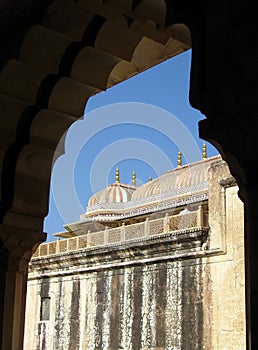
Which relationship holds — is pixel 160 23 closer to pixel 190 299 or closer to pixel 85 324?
pixel 190 299

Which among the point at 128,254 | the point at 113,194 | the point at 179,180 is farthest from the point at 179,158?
the point at 128,254

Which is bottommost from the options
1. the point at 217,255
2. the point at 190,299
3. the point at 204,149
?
the point at 190,299

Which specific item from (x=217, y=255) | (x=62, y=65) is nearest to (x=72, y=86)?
(x=62, y=65)

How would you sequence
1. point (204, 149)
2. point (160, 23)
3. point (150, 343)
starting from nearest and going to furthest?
1. point (160, 23)
2. point (150, 343)
3. point (204, 149)

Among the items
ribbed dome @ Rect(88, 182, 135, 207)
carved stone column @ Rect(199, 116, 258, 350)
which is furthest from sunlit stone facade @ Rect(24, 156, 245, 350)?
carved stone column @ Rect(199, 116, 258, 350)

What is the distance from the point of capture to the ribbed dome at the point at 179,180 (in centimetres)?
2214

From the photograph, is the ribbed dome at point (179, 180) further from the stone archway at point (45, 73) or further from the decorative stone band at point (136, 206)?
the stone archway at point (45, 73)

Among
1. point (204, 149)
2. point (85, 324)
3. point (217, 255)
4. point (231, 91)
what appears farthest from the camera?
point (204, 149)

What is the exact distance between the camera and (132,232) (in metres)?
18.8

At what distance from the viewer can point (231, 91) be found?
244cm

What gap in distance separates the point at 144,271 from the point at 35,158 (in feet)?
46.6

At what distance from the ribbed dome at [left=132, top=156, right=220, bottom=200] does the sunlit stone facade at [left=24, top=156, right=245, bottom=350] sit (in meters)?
0.06

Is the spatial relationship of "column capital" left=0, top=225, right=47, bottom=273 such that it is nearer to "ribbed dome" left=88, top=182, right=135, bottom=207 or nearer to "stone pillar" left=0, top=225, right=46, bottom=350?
"stone pillar" left=0, top=225, right=46, bottom=350

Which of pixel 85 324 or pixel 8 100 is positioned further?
pixel 85 324
